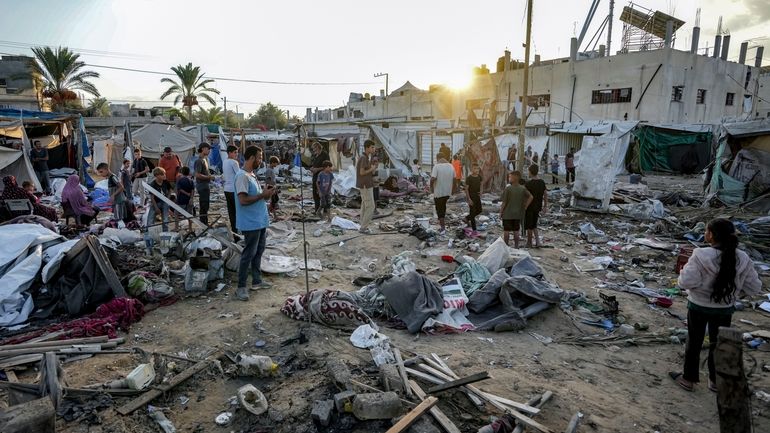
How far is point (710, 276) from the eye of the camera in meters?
3.39

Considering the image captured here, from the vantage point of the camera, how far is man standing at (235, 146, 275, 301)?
A: 5004 millimetres

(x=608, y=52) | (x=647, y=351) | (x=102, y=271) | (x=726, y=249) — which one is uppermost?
(x=608, y=52)

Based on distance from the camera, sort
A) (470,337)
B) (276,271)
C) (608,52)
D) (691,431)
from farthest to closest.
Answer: (608,52), (276,271), (470,337), (691,431)

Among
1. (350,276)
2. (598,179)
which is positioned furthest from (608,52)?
(350,276)

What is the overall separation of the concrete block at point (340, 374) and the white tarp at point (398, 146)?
12547 mm

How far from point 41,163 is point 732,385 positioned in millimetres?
16757

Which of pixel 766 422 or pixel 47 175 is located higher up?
pixel 47 175

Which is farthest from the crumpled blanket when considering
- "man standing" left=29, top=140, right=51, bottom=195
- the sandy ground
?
"man standing" left=29, top=140, right=51, bottom=195

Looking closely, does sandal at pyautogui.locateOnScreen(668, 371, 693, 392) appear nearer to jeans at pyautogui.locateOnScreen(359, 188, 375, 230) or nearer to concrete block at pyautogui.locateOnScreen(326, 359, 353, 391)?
concrete block at pyautogui.locateOnScreen(326, 359, 353, 391)

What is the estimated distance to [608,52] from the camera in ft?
87.3

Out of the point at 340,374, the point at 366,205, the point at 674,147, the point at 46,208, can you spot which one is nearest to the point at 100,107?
Answer: the point at 46,208

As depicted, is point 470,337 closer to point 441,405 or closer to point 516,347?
point 516,347

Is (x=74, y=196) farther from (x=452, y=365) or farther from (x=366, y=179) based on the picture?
(x=452, y=365)

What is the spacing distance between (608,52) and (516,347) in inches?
1108
